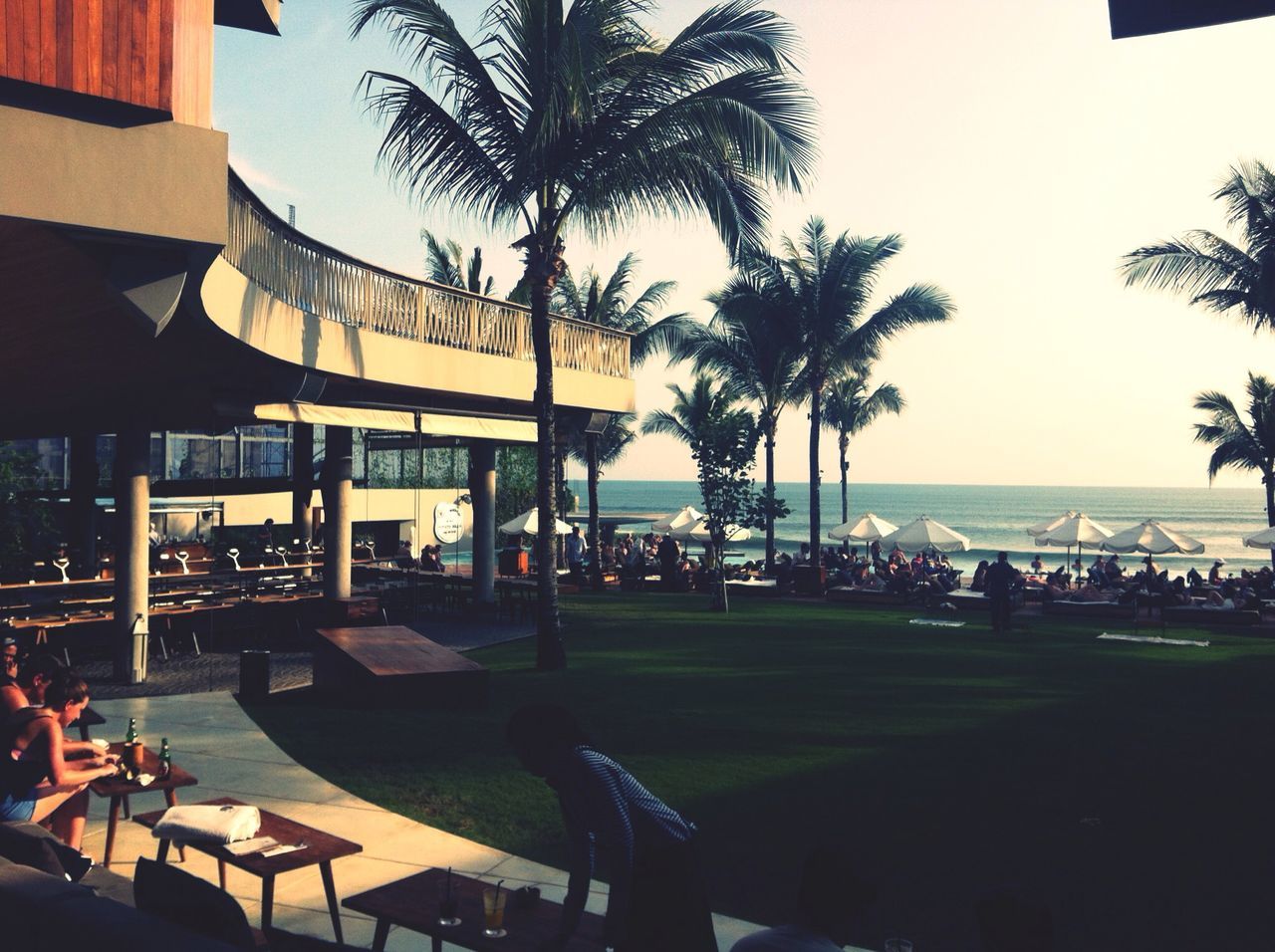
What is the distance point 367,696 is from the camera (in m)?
13.2

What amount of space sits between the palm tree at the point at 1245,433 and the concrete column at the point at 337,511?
2860 cm

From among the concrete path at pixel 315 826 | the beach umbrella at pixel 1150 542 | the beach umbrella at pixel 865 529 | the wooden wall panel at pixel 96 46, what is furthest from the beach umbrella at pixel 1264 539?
the wooden wall panel at pixel 96 46

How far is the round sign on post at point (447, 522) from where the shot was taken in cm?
2319

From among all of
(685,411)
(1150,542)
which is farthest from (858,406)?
(1150,542)

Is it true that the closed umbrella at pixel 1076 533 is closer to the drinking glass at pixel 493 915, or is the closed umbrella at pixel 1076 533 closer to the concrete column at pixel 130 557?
the concrete column at pixel 130 557

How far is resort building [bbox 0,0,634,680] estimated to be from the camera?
19.2 ft

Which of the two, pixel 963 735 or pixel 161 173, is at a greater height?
pixel 161 173

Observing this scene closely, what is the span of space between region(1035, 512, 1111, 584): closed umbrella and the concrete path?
80.1ft

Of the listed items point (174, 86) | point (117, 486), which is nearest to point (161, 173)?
point (174, 86)

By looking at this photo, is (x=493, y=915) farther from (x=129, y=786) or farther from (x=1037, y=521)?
(x=1037, y=521)

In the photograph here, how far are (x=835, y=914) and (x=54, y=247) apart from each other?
584 centimetres

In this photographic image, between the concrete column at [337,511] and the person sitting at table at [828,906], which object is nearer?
the person sitting at table at [828,906]

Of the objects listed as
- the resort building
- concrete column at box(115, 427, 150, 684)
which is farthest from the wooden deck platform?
the resort building

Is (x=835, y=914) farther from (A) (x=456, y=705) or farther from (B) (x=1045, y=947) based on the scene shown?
(A) (x=456, y=705)
